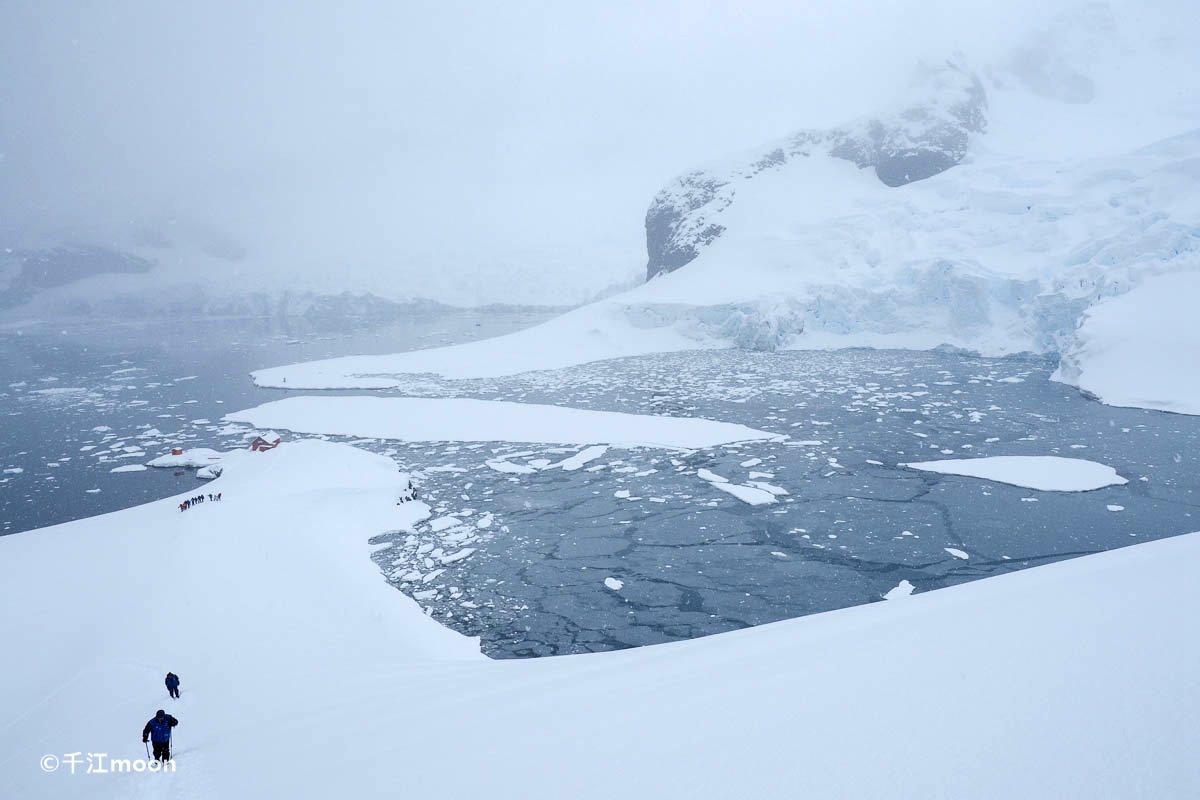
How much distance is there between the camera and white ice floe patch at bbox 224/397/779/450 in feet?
72.9

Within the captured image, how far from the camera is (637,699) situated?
5496 mm

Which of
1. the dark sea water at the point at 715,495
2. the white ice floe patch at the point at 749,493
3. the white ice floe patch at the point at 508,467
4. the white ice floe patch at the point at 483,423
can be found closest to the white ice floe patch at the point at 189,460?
the dark sea water at the point at 715,495

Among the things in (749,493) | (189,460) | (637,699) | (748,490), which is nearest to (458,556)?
(749,493)

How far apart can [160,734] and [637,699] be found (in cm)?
504

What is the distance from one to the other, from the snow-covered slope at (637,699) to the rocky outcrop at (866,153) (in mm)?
54651

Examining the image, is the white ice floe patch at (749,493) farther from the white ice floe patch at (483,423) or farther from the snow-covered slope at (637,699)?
the snow-covered slope at (637,699)

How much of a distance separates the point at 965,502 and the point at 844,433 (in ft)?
22.4

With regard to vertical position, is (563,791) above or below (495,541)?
above

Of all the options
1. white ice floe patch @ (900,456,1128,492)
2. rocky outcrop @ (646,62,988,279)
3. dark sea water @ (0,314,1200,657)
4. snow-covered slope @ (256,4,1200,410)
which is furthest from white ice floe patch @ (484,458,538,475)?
rocky outcrop @ (646,62,988,279)

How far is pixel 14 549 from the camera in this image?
14.4 meters

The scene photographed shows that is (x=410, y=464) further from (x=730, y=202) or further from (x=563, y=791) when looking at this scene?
(x=730, y=202)

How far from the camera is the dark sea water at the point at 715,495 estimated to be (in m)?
11.4

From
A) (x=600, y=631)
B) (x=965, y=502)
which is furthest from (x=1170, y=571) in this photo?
(x=965, y=502)

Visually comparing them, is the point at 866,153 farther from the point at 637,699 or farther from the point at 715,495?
the point at 637,699
